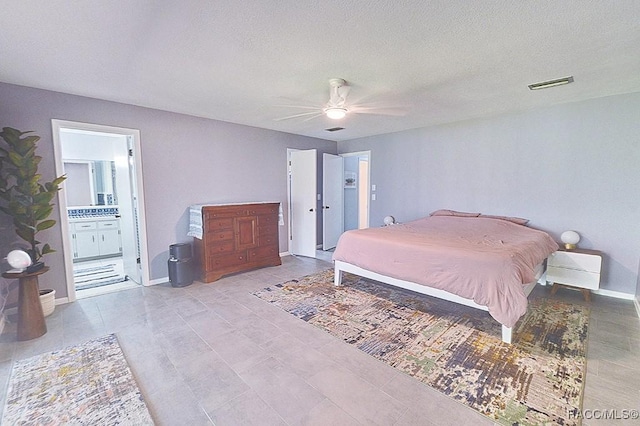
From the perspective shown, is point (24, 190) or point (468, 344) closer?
point (468, 344)

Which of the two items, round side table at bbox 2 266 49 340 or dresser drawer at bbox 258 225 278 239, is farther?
dresser drawer at bbox 258 225 278 239

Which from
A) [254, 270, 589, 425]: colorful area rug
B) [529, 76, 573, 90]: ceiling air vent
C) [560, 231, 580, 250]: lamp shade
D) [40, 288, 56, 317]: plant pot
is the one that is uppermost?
[529, 76, 573, 90]: ceiling air vent

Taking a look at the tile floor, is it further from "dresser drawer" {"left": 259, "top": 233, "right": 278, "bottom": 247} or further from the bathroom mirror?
the bathroom mirror

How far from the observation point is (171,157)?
160 inches

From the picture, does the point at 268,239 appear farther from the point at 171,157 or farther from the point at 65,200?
the point at 65,200

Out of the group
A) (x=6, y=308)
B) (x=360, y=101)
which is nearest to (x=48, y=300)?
(x=6, y=308)

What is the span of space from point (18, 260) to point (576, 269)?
5962 mm

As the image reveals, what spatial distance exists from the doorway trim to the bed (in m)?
2.72

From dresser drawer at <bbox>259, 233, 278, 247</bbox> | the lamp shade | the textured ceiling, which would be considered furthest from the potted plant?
the lamp shade

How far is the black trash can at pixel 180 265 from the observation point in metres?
3.86

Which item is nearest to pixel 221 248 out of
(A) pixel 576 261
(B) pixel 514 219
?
(B) pixel 514 219

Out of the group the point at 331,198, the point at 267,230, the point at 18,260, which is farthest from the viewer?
Answer: the point at 331,198

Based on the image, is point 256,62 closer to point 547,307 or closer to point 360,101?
point 360,101

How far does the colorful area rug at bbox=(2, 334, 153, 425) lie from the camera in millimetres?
1679
